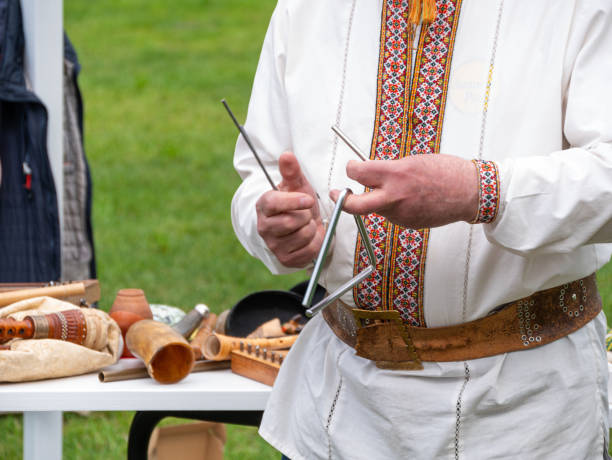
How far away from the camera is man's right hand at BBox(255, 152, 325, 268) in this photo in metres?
1.42

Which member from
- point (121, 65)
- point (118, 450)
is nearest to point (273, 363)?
point (118, 450)

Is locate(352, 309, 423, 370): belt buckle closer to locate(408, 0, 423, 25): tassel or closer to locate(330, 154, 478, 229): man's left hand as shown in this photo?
locate(330, 154, 478, 229): man's left hand

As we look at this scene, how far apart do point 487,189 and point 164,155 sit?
7.01 m

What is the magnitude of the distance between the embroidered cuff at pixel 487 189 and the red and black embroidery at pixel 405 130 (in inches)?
8.0

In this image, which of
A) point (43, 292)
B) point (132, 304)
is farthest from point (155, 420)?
point (43, 292)

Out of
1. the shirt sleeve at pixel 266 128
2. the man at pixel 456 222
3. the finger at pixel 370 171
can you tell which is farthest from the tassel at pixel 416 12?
the finger at pixel 370 171

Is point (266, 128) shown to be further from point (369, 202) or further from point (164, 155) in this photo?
point (164, 155)

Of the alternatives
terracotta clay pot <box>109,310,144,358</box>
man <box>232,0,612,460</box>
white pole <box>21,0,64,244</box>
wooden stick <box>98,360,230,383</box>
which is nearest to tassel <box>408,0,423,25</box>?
man <box>232,0,612,460</box>

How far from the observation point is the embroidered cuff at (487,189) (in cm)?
132

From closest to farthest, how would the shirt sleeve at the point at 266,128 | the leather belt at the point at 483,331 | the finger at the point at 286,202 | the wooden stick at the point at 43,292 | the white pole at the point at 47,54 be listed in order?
the finger at the point at 286,202 < the leather belt at the point at 483,331 < the shirt sleeve at the point at 266,128 < the wooden stick at the point at 43,292 < the white pole at the point at 47,54

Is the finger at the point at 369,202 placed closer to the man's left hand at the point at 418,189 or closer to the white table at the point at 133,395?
the man's left hand at the point at 418,189

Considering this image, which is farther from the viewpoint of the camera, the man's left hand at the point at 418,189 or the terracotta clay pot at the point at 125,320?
the terracotta clay pot at the point at 125,320

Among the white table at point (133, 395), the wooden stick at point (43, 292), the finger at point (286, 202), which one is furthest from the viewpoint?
the wooden stick at point (43, 292)

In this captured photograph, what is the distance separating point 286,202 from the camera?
141 centimetres
